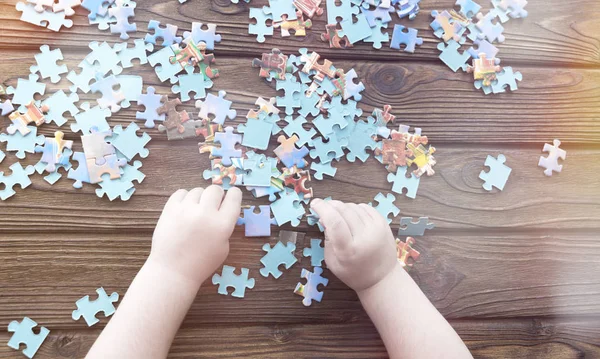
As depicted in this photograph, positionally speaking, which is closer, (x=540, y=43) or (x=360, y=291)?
(x=360, y=291)

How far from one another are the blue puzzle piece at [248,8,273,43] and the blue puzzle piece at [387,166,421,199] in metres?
0.48

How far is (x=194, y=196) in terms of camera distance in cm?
102

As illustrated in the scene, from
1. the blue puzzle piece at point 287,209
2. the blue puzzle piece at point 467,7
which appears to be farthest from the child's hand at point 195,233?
the blue puzzle piece at point 467,7

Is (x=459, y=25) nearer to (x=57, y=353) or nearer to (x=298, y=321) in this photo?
(x=298, y=321)

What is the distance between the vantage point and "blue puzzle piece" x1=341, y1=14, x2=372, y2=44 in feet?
3.85

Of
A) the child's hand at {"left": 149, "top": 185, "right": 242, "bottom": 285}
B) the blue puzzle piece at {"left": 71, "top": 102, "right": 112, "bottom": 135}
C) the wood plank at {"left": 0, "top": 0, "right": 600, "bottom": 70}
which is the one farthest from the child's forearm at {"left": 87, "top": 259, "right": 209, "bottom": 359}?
the wood plank at {"left": 0, "top": 0, "right": 600, "bottom": 70}

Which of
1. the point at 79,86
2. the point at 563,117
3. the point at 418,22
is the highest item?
the point at 418,22

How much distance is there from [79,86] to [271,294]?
68 cm

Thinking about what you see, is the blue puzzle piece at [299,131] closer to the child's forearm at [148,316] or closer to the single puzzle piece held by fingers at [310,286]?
the single puzzle piece held by fingers at [310,286]

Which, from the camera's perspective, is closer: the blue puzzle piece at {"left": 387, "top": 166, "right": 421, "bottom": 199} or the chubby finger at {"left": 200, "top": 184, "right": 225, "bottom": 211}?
the chubby finger at {"left": 200, "top": 184, "right": 225, "bottom": 211}

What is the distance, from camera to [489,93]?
121 centimetres

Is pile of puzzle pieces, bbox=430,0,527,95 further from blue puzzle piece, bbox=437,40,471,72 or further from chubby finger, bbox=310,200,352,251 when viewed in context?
chubby finger, bbox=310,200,352,251

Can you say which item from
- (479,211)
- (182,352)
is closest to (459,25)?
(479,211)

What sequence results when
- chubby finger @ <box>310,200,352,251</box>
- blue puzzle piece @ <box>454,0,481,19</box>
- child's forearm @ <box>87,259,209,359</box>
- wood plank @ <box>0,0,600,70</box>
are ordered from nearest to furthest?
child's forearm @ <box>87,259,209,359</box> → chubby finger @ <box>310,200,352,251</box> → wood plank @ <box>0,0,600,70</box> → blue puzzle piece @ <box>454,0,481,19</box>
